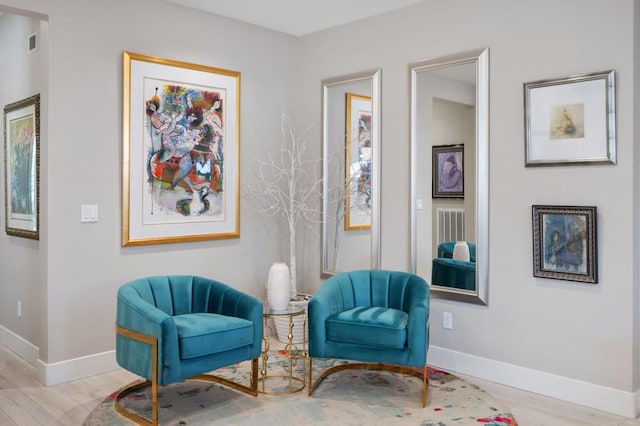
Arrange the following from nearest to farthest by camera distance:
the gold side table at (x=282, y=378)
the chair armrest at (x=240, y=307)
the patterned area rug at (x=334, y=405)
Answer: the patterned area rug at (x=334, y=405) → the chair armrest at (x=240, y=307) → the gold side table at (x=282, y=378)

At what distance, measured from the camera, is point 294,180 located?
4945 millimetres

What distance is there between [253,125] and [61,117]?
1.59 meters

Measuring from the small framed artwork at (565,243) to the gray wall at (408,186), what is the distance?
65 mm

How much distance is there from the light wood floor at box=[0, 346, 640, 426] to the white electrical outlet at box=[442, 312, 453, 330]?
0.39 metres

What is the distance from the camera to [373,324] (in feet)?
10.6

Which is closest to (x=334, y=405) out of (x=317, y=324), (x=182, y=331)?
(x=317, y=324)

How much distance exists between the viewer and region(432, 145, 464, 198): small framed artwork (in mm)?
3846

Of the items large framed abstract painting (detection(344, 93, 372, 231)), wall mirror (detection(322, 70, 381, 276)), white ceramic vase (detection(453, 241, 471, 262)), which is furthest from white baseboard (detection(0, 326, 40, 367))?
white ceramic vase (detection(453, 241, 471, 262))

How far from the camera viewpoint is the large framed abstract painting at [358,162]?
4445 mm

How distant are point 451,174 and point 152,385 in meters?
2.35

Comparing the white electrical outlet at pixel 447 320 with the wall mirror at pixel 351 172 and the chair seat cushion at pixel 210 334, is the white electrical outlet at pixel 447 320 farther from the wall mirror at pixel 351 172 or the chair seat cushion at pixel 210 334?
the chair seat cushion at pixel 210 334

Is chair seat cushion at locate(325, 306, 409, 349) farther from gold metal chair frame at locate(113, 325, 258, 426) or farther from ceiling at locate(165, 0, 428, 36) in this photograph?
ceiling at locate(165, 0, 428, 36)

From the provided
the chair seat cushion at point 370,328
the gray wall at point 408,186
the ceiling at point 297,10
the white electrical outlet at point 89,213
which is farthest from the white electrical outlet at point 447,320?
the white electrical outlet at point 89,213

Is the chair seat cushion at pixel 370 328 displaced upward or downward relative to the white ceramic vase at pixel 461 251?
downward
